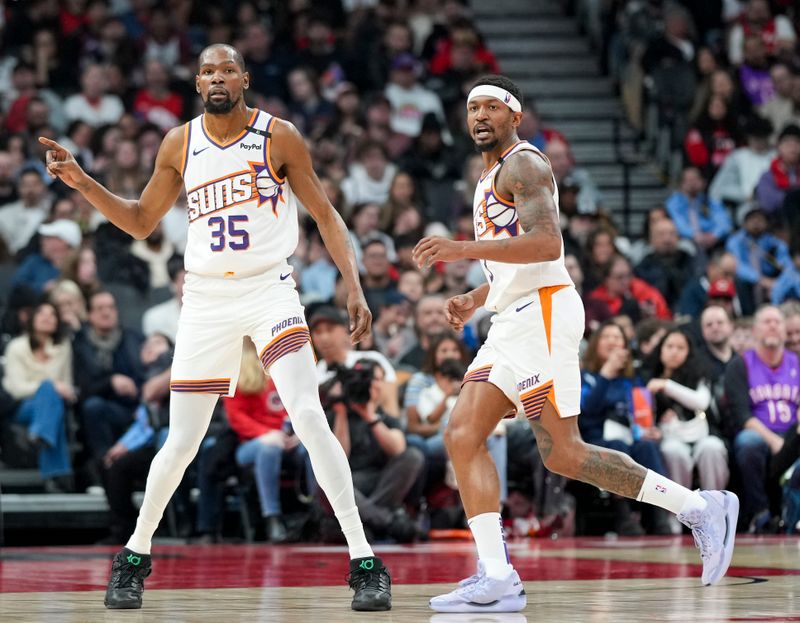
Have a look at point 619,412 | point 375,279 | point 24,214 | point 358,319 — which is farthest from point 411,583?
point 24,214

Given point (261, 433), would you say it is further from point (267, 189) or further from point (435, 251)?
point (435, 251)

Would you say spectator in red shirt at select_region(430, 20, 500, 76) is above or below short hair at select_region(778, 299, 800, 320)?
above

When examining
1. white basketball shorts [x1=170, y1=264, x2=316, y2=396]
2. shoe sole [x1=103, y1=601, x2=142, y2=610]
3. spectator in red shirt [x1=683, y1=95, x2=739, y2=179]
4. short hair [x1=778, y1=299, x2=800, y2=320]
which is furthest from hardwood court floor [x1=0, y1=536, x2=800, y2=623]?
spectator in red shirt [x1=683, y1=95, x2=739, y2=179]

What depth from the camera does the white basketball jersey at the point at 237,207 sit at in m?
6.46

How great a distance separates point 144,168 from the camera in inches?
552

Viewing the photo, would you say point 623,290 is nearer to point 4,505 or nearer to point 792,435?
point 792,435

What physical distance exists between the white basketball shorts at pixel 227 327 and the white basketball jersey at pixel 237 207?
0.08m

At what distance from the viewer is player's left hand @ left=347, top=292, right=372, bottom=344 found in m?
6.27

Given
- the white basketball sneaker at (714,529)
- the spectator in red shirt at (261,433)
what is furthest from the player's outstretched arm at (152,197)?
the spectator in red shirt at (261,433)

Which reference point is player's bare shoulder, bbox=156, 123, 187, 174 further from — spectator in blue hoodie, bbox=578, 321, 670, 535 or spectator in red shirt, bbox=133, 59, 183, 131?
spectator in red shirt, bbox=133, 59, 183, 131

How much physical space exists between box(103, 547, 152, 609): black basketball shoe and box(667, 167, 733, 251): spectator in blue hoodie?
377 inches

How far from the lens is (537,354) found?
20.8 feet

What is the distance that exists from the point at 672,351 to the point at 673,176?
19.7 ft

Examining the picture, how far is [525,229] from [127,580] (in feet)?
7.23
